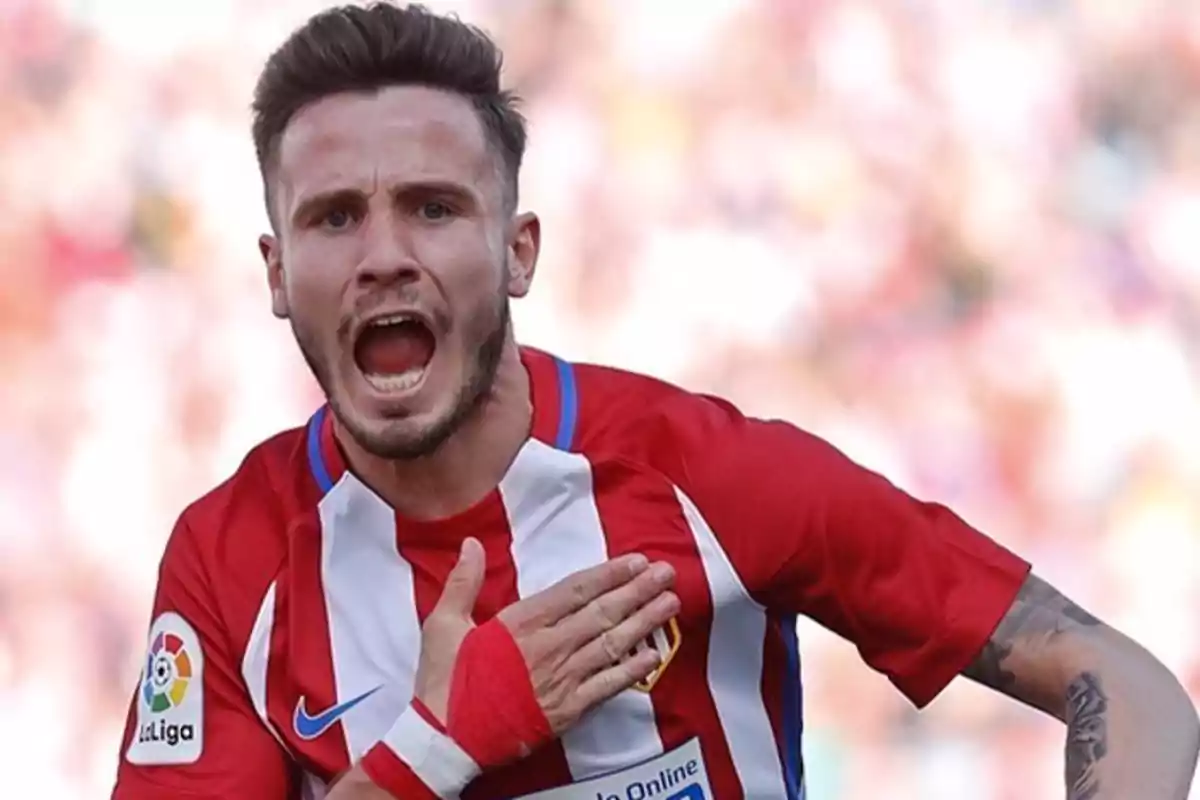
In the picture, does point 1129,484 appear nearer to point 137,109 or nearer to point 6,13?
point 137,109

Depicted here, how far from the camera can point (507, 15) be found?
2.44 m

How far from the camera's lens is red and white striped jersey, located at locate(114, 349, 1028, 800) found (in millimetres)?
1039

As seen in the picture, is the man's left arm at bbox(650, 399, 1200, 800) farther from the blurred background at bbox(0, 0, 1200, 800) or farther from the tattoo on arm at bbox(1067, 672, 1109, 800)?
the blurred background at bbox(0, 0, 1200, 800)

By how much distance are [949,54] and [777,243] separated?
387mm

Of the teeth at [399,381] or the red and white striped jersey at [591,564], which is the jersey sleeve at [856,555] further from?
the teeth at [399,381]

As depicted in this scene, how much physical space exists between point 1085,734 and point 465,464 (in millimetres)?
433

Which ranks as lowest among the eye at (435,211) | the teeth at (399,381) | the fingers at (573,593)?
the fingers at (573,593)

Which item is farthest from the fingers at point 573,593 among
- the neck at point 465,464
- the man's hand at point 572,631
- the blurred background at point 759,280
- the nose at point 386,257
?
the blurred background at point 759,280

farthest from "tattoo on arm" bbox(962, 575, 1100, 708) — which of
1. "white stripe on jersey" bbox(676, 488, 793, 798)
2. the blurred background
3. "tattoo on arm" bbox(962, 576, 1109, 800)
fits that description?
the blurred background

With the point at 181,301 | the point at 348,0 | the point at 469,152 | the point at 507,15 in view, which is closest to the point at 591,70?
the point at 507,15

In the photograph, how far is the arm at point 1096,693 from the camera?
0.94 metres

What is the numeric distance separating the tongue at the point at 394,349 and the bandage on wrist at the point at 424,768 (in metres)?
0.23

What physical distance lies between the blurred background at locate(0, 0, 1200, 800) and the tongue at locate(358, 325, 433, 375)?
127 cm

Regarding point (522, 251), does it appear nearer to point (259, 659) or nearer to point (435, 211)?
point (435, 211)
